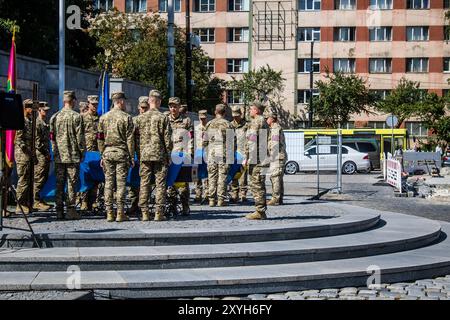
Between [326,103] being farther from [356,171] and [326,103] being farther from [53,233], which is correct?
[53,233]

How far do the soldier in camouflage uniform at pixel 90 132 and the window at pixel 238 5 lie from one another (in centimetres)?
5580

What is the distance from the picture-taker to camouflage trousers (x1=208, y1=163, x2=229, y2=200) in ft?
54.9

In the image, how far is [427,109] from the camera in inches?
2197

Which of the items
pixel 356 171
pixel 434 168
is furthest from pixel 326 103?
pixel 434 168

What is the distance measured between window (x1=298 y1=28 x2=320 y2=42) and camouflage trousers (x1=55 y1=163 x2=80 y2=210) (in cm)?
5716

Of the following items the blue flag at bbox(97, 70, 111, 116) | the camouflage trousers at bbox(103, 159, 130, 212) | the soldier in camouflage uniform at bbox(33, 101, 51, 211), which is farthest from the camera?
the blue flag at bbox(97, 70, 111, 116)

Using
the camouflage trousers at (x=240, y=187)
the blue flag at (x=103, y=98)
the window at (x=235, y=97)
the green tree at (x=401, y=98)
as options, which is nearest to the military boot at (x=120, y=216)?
the blue flag at (x=103, y=98)

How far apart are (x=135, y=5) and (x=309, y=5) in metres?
15.0

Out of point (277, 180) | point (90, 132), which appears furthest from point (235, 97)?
point (90, 132)

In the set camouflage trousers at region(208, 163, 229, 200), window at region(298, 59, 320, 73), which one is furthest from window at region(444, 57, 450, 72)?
camouflage trousers at region(208, 163, 229, 200)

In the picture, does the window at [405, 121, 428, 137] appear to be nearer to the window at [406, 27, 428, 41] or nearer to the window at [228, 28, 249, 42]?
the window at [406, 27, 428, 41]

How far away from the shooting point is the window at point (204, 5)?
70.4 metres

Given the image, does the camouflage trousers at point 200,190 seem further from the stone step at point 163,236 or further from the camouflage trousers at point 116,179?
the stone step at point 163,236
